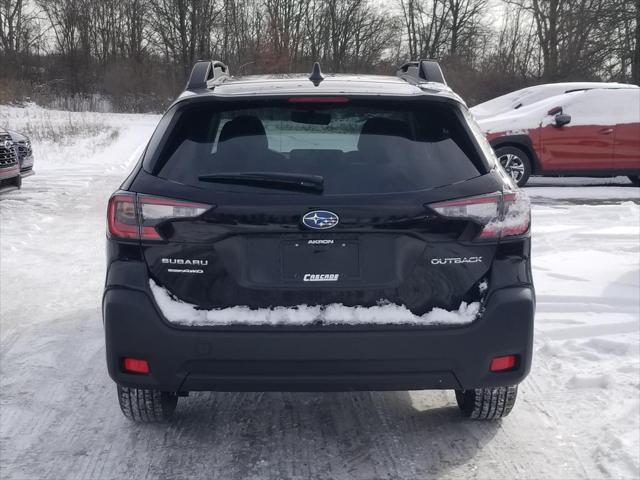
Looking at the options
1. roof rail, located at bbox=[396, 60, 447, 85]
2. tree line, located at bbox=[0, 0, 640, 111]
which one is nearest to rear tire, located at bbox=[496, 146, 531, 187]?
roof rail, located at bbox=[396, 60, 447, 85]

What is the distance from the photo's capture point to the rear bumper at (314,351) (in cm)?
305

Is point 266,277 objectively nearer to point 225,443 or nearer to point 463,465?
point 225,443

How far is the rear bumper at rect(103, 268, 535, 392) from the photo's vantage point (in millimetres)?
3047

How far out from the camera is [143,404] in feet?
11.9

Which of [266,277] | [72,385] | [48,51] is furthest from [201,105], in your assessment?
[48,51]

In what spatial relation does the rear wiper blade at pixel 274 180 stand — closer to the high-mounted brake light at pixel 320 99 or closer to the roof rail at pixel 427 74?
the high-mounted brake light at pixel 320 99

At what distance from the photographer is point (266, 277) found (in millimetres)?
3049

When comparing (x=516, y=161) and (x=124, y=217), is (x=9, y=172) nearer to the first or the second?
(x=516, y=161)

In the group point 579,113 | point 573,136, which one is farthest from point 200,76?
point 579,113

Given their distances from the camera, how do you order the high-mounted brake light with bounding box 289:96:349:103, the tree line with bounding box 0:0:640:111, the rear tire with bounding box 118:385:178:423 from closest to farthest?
1. the high-mounted brake light with bounding box 289:96:349:103
2. the rear tire with bounding box 118:385:178:423
3. the tree line with bounding box 0:0:640:111

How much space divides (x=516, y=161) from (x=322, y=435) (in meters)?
10.1

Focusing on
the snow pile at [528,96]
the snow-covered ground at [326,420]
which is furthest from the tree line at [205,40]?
the snow-covered ground at [326,420]

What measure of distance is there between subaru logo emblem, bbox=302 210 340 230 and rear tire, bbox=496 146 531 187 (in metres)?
10.4

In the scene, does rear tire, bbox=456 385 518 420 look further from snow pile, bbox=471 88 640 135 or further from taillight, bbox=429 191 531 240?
snow pile, bbox=471 88 640 135
